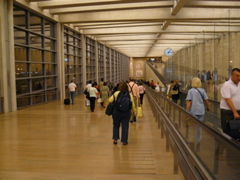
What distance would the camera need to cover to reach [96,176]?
183 inches

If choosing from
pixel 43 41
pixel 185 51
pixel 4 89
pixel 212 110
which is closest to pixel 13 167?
pixel 212 110

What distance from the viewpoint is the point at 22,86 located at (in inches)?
621

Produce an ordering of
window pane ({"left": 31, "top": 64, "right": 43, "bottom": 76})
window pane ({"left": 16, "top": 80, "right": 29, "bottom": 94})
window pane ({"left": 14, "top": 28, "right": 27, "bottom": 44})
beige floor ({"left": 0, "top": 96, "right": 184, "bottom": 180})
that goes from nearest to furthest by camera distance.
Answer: beige floor ({"left": 0, "top": 96, "right": 184, "bottom": 180})
window pane ({"left": 14, "top": 28, "right": 27, "bottom": 44})
window pane ({"left": 16, "top": 80, "right": 29, "bottom": 94})
window pane ({"left": 31, "top": 64, "right": 43, "bottom": 76})

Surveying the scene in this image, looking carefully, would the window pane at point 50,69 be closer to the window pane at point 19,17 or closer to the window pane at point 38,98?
the window pane at point 38,98

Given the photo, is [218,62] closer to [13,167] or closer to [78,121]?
[78,121]

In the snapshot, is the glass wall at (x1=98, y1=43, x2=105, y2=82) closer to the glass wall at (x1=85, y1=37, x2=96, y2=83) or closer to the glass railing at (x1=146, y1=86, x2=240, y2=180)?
the glass wall at (x1=85, y1=37, x2=96, y2=83)

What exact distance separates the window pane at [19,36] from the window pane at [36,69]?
1.71m

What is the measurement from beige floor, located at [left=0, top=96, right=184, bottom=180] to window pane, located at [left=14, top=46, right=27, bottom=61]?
6.32 meters

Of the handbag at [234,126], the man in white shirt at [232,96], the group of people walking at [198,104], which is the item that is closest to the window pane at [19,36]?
the group of people walking at [198,104]

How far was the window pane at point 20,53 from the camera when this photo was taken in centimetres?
1510

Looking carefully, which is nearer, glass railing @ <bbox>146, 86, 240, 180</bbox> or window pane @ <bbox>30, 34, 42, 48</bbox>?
glass railing @ <bbox>146, 86, 240, 180</bbox>

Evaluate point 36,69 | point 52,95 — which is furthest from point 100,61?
point 36,69

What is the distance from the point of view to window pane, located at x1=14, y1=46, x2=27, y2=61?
49.5ft

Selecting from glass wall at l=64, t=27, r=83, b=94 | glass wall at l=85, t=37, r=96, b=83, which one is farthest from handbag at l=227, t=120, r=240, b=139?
glass wall at l=85, t=37, r=96, b=83
